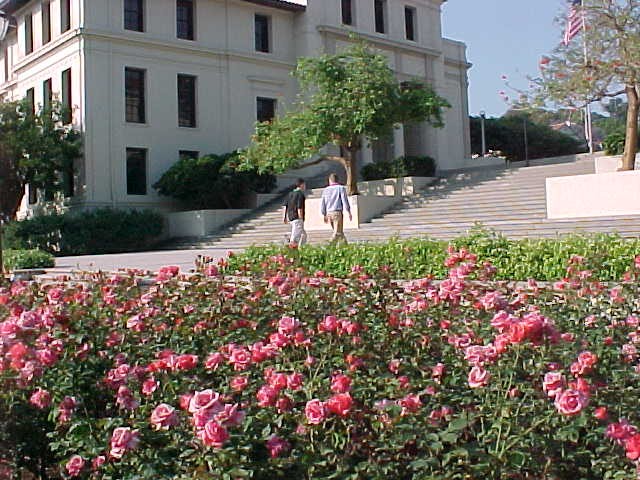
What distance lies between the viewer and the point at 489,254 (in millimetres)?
10375

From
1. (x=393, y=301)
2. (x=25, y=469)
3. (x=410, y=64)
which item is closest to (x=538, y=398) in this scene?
(x=393, y=301)

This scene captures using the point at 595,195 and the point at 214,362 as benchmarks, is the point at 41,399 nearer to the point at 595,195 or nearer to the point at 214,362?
the point at 214,362

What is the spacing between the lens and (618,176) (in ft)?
52.2

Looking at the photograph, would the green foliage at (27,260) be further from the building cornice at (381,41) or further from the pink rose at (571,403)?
the building cornice at (381,41)

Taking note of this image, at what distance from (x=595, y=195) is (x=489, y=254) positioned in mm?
7212

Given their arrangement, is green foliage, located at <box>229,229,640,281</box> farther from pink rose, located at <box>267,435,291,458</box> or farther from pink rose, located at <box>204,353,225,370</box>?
pink rose, located at <box>267,435,291,458</box>

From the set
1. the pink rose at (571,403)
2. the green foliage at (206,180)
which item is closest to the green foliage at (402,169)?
the green foliage at (206,180)

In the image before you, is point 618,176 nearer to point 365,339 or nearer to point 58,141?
point 365,339

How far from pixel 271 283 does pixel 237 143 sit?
82.0 ft

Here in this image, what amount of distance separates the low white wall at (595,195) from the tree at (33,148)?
1654 cm

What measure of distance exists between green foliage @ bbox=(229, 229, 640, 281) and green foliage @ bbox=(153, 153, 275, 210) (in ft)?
45.1

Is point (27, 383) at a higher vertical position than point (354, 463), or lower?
higher

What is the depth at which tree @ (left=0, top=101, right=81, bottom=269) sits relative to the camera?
2448cm

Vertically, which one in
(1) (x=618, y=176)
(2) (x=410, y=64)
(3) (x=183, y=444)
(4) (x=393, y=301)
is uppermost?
(2) (x=410, y=64)
